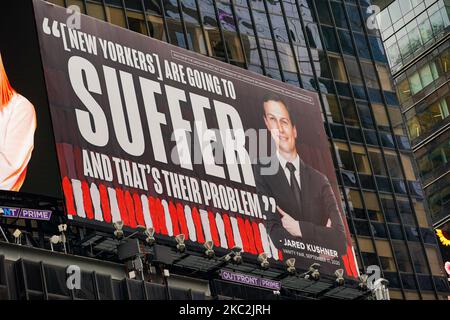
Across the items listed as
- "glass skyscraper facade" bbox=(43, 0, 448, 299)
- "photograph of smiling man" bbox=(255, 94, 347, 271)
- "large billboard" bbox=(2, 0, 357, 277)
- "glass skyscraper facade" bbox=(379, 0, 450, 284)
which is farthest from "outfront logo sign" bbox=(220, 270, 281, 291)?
"glass skyscraper facade" bbox=(379, 0, 450, 284)

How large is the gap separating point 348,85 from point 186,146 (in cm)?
2391

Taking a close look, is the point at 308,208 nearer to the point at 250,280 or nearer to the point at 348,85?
the point at 250,280

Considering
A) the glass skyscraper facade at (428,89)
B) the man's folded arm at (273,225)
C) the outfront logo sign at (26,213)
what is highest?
the glass skyscraper facade at (428,89)

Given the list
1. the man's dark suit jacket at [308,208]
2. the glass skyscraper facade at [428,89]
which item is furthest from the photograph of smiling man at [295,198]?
the glass skyscraper facade at [428,89]

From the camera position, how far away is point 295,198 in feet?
217

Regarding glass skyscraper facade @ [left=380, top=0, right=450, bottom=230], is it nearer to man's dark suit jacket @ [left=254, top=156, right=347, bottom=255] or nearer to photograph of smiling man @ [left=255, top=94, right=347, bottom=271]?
man's dark suit jacket @ [left=254, top=156, right=347, bottom=255]

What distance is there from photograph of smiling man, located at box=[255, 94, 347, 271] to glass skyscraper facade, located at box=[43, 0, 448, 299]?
29.4 feet

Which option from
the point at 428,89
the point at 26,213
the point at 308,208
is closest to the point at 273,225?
the point at 308,208

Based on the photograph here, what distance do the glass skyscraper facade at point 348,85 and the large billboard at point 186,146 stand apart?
27.3 ft

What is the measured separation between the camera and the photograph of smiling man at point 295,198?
211ft

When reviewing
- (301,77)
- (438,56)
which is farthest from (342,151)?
(438,56)

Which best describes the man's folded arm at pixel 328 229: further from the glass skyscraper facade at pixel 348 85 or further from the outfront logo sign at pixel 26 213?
the outfront logo sign at pixel 26 213

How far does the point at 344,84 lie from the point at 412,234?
9337mm
